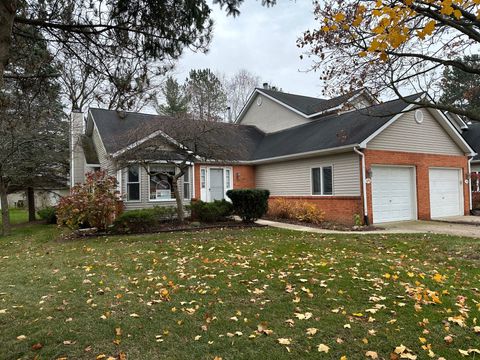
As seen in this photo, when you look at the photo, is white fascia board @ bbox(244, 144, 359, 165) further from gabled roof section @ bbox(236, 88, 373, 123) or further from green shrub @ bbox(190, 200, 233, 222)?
green shrub @ bbox(190, 200, 233, 222)

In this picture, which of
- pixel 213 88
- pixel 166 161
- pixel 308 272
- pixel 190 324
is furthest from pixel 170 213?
pixel 213 88

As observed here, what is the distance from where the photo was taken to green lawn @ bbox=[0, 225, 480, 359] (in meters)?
3.48

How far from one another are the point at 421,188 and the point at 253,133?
11.0 m

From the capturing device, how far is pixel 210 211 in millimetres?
13156

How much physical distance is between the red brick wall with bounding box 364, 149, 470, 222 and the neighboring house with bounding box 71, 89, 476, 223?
42mm

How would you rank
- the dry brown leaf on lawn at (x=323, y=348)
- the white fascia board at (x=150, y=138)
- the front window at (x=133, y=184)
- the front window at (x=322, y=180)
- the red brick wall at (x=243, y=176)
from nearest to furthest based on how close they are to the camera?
the dry brown leaf on lawn at (x=323, y=348) → the white fascia board at (x=150, y=138) → the front window at (x=322, y=180) → the front window at (x=133, y=184) → the red brick wall at (x=243, y=176)

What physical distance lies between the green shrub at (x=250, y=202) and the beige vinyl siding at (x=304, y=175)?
3.21 meters

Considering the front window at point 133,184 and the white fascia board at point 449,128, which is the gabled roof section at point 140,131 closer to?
the front window at point 133,184

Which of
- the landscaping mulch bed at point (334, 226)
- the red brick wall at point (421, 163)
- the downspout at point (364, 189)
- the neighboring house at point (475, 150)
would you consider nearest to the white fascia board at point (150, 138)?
the landscaping mulch bed at point (334, 226)

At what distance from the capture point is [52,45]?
5.47 meters

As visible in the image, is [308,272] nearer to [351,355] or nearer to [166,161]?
[351,355]

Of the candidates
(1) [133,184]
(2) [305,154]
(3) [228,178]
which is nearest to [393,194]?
(2) [305,154]

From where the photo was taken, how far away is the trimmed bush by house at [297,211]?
46.3ft

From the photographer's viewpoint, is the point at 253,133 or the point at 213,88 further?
the point at 213,88
